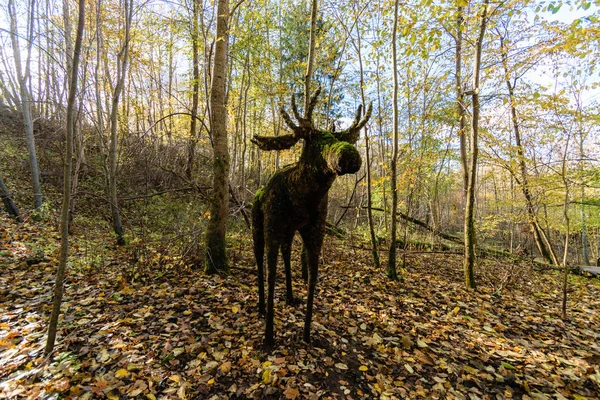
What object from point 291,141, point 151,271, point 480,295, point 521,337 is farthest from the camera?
point 480,295

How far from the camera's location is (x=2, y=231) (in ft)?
18.8

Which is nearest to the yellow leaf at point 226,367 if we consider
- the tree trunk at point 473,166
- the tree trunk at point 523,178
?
the tree trunk at point 473,166

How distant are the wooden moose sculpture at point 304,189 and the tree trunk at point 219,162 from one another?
1693 mm

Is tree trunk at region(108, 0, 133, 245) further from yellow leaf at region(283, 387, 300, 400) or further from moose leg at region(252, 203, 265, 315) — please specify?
yellow leaf at region(283, 387, 300, 400)

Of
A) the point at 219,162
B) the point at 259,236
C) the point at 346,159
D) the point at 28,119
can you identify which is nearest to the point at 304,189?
the point at 346,159

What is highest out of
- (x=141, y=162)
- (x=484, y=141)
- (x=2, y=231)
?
(x=484, y=141)

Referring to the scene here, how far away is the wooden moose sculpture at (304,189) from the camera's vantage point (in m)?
2.29

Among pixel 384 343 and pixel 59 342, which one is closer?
pixel 59 342

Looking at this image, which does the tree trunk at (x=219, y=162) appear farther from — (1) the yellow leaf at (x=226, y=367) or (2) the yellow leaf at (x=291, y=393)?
(2) the yellow leaf at (x=291, y=393)

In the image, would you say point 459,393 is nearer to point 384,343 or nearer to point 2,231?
point 384,343

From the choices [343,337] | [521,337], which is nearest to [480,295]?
[521,337]

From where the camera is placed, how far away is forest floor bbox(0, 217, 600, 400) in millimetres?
2545

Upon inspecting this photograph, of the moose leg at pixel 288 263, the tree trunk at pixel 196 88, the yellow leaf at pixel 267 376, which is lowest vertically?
the yellow leaf at pixel 267 376

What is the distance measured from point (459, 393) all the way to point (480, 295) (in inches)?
147
